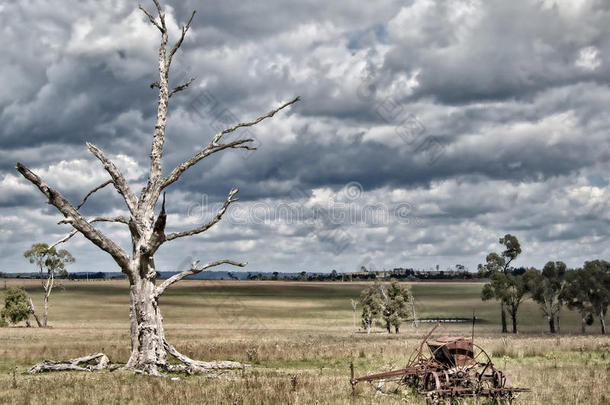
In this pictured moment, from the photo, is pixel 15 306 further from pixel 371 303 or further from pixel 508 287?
pixel 508 287

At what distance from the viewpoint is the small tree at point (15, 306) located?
72.7m

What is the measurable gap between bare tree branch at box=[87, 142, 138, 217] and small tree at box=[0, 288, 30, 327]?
60281mm

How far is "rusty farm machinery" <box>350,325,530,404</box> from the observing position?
571 inches

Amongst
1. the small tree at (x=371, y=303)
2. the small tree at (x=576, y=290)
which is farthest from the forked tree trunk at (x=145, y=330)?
the small tree at (x=576, y=290)

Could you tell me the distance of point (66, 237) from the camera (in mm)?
19609

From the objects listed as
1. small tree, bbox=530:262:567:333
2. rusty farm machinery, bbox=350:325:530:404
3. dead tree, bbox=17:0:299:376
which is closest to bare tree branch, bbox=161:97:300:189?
dead tree, bbox=17:0:299:376

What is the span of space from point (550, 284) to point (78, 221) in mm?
80929

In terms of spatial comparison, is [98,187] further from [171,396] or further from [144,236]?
[171,396]

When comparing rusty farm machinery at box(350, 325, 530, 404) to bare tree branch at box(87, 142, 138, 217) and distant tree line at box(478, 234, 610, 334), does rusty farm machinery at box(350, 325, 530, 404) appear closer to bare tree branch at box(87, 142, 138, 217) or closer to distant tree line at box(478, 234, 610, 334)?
bare tree branch at box(87, 142, 138, 217)

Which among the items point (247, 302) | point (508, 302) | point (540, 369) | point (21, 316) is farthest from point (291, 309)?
point (540, 369)

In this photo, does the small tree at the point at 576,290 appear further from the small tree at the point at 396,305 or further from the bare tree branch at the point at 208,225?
the bare tree branch at the point at 208,225

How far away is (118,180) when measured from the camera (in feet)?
70.7

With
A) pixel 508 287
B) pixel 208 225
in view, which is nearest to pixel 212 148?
pixel 208 225

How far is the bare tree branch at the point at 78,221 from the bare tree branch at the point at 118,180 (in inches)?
63.8
